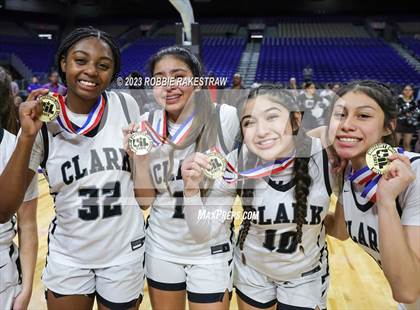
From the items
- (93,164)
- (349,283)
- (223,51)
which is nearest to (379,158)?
(93,164)

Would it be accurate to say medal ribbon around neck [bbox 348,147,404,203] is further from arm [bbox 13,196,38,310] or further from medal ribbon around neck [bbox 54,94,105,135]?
arm [bbox 13,196,38,310]

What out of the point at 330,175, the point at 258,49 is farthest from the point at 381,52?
the point at 330,175

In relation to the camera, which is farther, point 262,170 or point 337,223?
point 337,223

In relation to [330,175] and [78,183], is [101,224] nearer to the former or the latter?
[78,183]

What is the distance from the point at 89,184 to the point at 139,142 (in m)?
0.22

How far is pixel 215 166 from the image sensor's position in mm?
1168

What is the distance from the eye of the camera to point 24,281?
115 cm

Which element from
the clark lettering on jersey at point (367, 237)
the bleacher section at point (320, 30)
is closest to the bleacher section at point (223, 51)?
the bleacher section at point (320, 30)

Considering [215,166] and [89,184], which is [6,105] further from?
[215,166]

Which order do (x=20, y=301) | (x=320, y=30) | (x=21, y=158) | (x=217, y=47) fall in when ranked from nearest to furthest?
1. (x=21, y=158)
2. (x=20, y=301)
3. (x=217, y=47)
4. (x=320, y=30)

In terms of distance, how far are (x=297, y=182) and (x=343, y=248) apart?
1844mm

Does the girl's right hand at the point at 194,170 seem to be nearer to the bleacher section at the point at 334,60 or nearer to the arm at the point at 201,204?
the arm at the point at 201,204

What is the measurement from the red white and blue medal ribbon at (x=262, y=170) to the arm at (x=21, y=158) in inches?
23.7

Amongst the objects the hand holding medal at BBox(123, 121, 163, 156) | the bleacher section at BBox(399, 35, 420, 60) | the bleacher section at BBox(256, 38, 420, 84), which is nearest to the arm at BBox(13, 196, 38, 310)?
the hand holding medal at BBox(123, 121, 163, 156)
